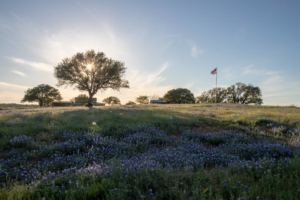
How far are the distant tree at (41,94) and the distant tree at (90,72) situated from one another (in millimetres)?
40184

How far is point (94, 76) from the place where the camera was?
127 ft

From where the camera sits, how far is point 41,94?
69062mm

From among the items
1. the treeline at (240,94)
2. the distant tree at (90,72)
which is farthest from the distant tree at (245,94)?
the distant tree at (90,72)

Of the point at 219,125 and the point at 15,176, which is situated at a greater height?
the point at 219,125

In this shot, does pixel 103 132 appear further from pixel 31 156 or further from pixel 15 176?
pixel 15 176

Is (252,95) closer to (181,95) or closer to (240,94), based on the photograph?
(240,94)

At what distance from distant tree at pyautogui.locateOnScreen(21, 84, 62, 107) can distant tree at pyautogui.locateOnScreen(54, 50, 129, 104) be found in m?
40.2

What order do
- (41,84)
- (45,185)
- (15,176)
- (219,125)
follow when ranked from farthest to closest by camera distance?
1. (41,84)
2. (219,125)
3. (15,176)
4. (45,185)

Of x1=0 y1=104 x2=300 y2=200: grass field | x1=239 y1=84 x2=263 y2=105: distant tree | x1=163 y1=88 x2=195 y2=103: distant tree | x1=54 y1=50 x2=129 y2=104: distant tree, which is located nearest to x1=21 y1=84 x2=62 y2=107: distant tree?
x1=54 y1=50 x2=129 y2=104: distant tree

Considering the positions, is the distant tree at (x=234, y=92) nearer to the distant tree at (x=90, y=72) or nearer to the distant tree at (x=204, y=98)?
the distant tree at (x=204, y=98)

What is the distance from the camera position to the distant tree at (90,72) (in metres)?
37.2

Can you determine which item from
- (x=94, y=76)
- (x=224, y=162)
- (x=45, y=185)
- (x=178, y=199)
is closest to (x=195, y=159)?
(x=224, y=162)

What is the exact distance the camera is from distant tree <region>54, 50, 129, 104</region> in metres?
37.2

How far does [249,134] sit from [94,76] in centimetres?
3739
